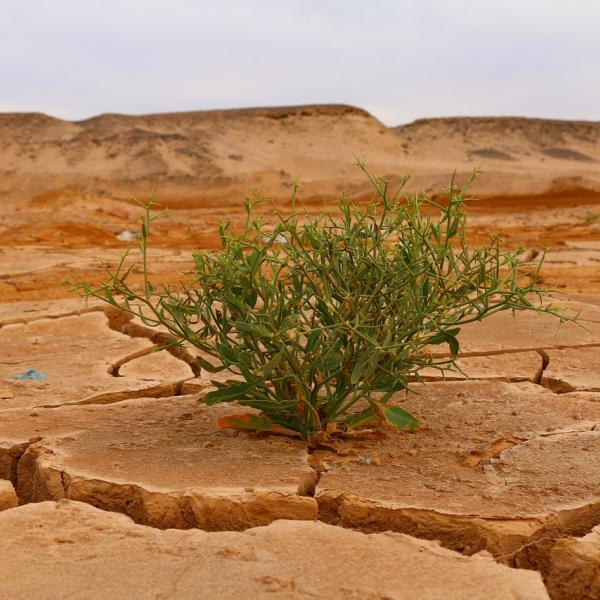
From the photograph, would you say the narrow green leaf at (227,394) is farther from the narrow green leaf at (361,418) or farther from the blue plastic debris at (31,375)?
the blue plastic debris at (31,375)

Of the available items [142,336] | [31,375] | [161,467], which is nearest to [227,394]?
[161,467]

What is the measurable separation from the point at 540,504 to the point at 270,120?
2012cm

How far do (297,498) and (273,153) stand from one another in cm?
1820

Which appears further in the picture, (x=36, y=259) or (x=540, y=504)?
(x=36, y=259)

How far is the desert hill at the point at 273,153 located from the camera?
16.0 meters

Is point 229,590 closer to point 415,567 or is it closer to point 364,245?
point 415,567

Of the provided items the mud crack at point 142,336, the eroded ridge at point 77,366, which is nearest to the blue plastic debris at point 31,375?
the eroded ridge at point 77,366

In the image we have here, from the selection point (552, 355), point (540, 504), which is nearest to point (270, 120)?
point (552, 355)

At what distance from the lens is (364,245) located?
212cm

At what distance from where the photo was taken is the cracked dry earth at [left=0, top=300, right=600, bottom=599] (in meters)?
1.50

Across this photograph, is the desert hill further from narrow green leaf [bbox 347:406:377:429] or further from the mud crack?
narrow green leaf [bbox 347:406:377:429]

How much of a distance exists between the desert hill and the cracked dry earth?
1194 centimetres

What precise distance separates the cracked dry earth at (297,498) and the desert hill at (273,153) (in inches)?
470

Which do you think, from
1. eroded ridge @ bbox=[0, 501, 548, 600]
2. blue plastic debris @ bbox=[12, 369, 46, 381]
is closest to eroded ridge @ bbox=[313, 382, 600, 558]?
eroded ridge @ bbox=[0, 501, 548, 600]
